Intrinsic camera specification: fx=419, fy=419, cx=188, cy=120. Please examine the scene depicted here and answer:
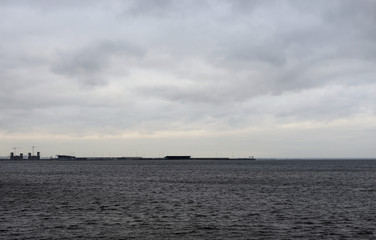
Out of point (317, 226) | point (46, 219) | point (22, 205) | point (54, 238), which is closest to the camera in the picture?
point (54, 238)

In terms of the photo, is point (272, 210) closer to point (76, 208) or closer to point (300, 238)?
point (300, 238)

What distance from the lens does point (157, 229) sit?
151ft

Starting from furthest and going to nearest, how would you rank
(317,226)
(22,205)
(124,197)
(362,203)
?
(124,197) → (362,203) → (22,205) → (317,226)

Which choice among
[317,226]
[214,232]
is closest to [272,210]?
[317,226]

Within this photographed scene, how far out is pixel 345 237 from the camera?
42.4m

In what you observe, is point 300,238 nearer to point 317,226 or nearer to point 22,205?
point 317,226

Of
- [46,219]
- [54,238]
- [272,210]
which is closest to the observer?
[54,238]

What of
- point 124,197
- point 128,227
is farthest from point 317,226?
point 124,197

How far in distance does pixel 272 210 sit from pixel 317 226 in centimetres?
1311

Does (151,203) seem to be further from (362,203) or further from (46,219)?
(362,203)

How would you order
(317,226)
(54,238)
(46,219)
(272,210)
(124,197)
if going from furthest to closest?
(124,197) < (272,210) < (46,219) < (317,226) < (54,238)

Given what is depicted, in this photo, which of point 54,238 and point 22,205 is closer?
point 54,238

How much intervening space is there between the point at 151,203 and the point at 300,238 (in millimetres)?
33139

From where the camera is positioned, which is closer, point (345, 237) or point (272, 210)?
point (345, 237)
